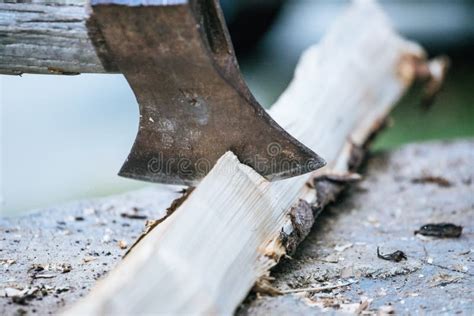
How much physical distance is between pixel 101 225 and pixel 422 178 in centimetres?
196

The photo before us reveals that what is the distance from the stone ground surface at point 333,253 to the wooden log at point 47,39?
0.73 metres

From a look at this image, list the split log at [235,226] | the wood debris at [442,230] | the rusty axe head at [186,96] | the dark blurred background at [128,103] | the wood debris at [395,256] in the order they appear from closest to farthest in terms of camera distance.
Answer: the split log at [235,226] → the rusty axe head at [186,96] → the wood debris at [395,256] → the wood debris at [442,230] → the dark blurred background at [128,103]

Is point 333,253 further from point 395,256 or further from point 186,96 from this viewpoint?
point 186,96

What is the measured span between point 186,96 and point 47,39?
0.49 m

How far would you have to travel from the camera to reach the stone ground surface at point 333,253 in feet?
7.24

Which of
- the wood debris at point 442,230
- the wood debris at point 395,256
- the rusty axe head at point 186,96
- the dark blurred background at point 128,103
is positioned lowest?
the dark blurred background at point 128,103

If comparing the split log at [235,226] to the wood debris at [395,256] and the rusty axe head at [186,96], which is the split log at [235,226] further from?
the wood debris at [395,256]

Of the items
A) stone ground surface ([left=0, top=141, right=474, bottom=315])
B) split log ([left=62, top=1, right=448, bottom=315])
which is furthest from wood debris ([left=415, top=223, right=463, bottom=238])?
split log ([left=62, top=1, right=448, bottom=315])

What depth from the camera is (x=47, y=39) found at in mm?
2258

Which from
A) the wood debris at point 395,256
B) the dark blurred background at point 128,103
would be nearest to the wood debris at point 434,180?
the wood debris at point 395,256

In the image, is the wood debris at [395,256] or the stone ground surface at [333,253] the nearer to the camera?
the stone ground surface at [333,253]

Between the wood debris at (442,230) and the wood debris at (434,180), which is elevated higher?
the wood debris at (442,230)

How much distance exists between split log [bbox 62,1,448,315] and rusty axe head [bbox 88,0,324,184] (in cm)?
→ 11

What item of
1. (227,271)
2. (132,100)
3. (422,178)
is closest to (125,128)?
(132,100)
